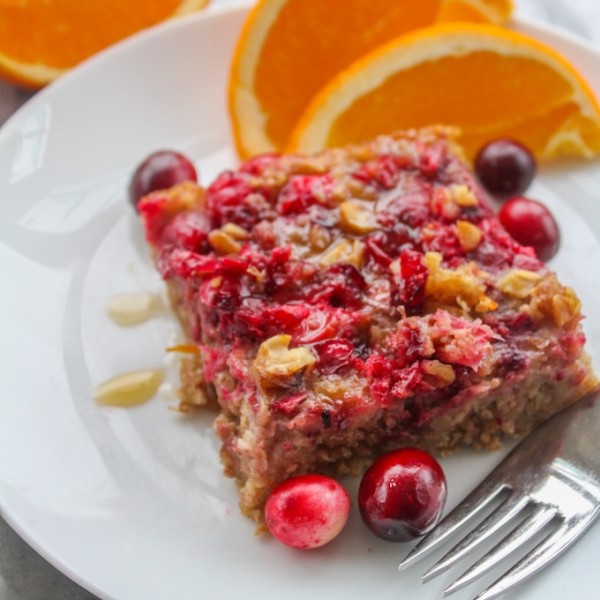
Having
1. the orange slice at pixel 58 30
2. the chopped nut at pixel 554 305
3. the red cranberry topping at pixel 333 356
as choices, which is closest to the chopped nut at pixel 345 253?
the red cranberry topping at pixel 333 356

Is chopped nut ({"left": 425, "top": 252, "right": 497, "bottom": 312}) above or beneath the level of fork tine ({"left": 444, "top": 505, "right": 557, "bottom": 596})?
above

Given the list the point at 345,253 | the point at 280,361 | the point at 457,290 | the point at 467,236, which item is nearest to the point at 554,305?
the point at 457,290

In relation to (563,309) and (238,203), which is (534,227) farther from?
(238,203)

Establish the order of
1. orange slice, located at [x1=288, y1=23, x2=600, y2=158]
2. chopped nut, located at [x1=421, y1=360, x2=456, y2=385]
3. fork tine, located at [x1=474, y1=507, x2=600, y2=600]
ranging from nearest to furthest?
fork tine, located at [x1=474, y1=507, x2=600, y2=600], chopped nut, located at [x1=421, y1=360, x2=456, y2=385], orange slice, located at [x1=288, y1=23, x2=600, y2=158]

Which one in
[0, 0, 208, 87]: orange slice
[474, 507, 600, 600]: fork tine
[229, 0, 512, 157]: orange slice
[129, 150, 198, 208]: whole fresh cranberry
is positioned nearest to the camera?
[474, 507, 600, 600]: fork tine

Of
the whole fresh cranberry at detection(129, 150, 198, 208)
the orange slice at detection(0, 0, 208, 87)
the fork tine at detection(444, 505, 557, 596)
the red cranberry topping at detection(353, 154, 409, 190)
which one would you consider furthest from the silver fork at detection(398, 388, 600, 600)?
the orange slice at detection(0, 0, 208, 87)

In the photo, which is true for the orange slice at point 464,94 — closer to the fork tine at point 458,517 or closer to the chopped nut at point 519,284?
the chopped nut at point 519,284

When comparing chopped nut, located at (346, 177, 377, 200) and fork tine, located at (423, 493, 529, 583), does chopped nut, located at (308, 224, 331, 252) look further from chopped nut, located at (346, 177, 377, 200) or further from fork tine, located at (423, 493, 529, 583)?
fork tine, located at (423, 493, 529, 583)
